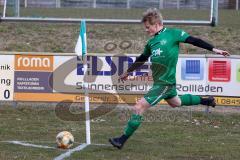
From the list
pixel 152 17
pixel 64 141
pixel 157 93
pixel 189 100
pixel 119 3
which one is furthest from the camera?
pixel 119 3

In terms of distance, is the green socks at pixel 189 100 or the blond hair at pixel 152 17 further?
the green socks at pixel 189 100

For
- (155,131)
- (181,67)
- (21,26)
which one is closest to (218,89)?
(181,67)

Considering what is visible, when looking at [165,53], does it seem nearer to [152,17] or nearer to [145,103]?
[152,17]

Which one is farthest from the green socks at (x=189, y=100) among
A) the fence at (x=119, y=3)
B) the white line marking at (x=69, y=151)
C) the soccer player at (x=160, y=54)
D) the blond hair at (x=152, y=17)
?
the fence at (x=119, y=3)

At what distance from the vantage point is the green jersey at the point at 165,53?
10227 millimetres

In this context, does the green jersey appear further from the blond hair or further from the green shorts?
the blond hair

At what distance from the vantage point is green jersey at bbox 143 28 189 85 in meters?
10.2

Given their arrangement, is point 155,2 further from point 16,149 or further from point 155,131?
point 16,149

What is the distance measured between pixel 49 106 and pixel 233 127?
4.55 m

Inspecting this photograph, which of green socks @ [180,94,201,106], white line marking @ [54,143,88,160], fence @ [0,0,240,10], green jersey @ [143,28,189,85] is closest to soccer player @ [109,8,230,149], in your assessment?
green jersey @ [143,28,189,85]

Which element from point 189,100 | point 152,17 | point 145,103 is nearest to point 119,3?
point 189,100

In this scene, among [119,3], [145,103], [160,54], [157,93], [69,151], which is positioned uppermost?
[119,3]

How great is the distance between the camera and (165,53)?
10.2 m

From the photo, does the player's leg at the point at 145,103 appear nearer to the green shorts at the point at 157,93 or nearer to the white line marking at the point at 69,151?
the green shorts at the point at 157,93
